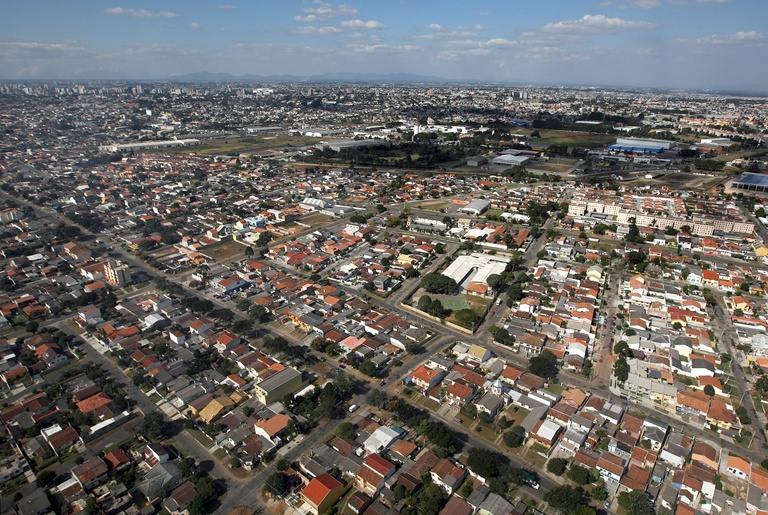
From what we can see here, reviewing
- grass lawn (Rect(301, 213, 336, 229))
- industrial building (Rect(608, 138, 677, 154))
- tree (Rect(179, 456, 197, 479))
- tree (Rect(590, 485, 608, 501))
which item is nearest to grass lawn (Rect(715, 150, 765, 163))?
industrial building (Rect(608, 138, 677, 154))

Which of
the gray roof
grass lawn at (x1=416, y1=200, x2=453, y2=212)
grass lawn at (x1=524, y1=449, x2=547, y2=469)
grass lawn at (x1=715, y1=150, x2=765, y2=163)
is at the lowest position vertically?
grass lawn at (x1=524, y1=449, x2=547, y2=469)

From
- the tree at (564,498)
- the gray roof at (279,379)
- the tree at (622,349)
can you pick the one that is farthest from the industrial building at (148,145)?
the tree at (564,498)

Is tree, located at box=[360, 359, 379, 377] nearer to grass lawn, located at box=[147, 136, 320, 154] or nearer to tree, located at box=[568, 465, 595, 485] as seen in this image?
tree, located at box=[568, 465, 595, 485]

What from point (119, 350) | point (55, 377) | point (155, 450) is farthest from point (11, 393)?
point (155, 450)

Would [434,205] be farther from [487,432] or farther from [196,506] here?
[196,506]

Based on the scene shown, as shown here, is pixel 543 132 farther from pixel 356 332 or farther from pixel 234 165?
pixel 356 332

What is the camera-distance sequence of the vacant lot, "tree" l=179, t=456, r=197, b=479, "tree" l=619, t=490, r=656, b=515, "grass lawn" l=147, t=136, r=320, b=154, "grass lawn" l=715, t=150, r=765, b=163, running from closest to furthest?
"tree" l=619, t=490, r=656, b=515, "tree" l=179, t=456, r=197, b=479, the vacant lot, "grass lawn" l=715, t=150, r=765, b=163, "grass lawn" l=147, t=136, r=320, b=154

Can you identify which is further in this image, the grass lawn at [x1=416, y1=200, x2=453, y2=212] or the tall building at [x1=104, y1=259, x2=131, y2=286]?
the grass lawn at [x1=416, y1=200, x2=453, y2=212]

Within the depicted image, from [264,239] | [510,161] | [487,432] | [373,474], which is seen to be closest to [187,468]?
[373,474]
